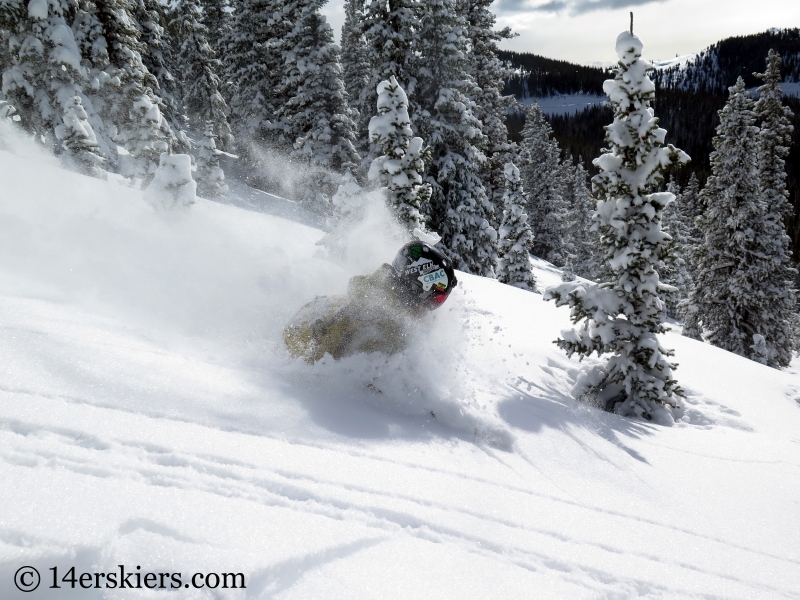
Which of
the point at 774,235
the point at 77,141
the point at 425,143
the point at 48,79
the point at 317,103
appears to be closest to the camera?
the point at 77,141

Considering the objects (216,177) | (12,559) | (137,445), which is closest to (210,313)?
(137,445)

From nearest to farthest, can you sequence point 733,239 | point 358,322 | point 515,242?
point 358,322 < point 733,239 < point 515,242

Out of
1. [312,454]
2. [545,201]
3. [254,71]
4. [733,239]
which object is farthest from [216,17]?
[312,454]

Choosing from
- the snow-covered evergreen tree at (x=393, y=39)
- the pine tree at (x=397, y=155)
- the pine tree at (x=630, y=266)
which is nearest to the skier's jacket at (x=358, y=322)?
the pine tree at (x=630, y=266)

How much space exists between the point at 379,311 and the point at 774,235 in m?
26.0

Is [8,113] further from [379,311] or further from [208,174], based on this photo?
[379,311]

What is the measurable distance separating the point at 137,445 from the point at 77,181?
10082mm

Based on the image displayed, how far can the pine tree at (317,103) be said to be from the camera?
25.6 meters

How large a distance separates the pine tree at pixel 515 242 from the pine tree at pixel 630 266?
58.8ft

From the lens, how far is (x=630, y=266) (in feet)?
29.9

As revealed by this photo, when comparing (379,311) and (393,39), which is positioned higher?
(393,39)

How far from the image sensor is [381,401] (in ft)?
20.6

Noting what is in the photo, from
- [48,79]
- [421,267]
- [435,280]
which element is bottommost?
[435,280]

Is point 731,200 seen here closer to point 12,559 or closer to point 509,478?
point 509,478
